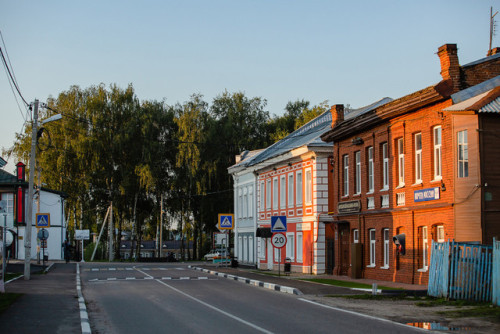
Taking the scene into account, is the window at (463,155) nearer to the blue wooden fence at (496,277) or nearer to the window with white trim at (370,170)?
the blue wooden fence at (496,277)

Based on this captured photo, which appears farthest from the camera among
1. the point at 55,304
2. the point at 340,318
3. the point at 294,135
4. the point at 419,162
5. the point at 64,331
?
the point at 294,135

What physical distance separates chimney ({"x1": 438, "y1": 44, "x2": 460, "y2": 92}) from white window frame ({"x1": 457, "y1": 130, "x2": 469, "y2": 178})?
96.4 inches

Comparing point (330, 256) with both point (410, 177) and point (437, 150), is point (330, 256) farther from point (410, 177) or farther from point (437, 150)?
point (437, 150)

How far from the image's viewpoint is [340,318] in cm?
1540

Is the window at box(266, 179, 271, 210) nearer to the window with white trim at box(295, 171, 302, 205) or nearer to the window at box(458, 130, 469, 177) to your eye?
the window with white trim at box(295, 171, 302, 205)

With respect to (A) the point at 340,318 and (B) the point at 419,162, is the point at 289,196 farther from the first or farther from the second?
(A) the point at 340,318

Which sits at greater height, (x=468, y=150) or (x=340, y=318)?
(x=468, y=150)

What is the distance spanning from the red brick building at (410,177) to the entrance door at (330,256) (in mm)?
1723

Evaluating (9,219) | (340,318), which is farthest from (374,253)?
(9,219)

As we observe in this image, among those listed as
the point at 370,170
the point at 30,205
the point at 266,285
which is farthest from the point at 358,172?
the point at 30,205

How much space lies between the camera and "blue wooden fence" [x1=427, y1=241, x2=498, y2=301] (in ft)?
62.0

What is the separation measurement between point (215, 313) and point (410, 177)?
44.5 feet

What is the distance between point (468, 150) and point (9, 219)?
48.0 metres

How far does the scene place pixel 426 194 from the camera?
25828mm
